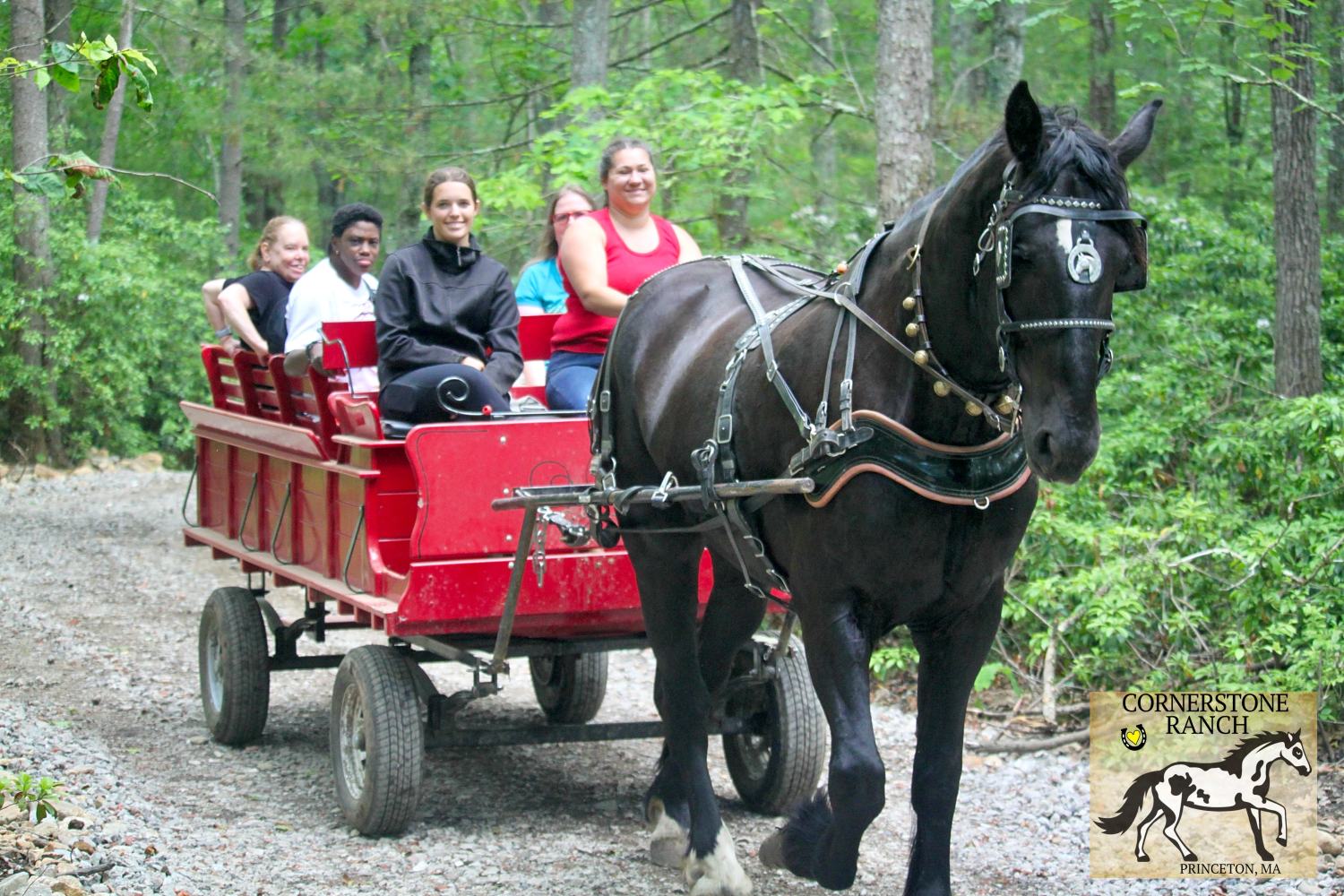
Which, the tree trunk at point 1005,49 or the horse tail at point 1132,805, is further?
the tree trunk at point 1005,49

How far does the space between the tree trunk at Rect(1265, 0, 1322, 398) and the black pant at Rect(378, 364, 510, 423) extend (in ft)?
16.8

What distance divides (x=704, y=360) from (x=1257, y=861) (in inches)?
96.4

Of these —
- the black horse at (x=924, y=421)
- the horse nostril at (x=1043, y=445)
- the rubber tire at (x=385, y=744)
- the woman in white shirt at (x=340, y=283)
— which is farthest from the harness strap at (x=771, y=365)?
the woman in white shirt at (x=340, y=283)

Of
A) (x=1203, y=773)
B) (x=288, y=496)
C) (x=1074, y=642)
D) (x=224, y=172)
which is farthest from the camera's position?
(x=224, y=172)

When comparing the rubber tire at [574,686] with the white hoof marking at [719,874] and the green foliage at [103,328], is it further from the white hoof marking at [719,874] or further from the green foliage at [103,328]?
the green foliage at [103,328]

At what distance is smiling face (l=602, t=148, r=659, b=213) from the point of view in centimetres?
550

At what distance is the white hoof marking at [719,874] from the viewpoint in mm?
4621

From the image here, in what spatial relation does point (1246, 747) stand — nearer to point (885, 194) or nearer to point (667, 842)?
point (667, 842)

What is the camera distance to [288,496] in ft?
21.2

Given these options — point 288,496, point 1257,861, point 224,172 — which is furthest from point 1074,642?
point 224,172

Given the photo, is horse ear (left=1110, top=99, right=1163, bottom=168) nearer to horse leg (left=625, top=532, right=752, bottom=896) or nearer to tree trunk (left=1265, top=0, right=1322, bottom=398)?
horse leg (left=625, top=532, right=752, bottom=896)

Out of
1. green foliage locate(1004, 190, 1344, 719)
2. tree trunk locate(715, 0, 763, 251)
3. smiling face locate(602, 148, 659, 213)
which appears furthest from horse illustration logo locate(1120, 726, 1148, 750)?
tree trunk locate(715, 0, 763, 251)

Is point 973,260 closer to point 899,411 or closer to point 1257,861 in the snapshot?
point 899,411

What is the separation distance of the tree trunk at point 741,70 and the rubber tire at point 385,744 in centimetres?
686
